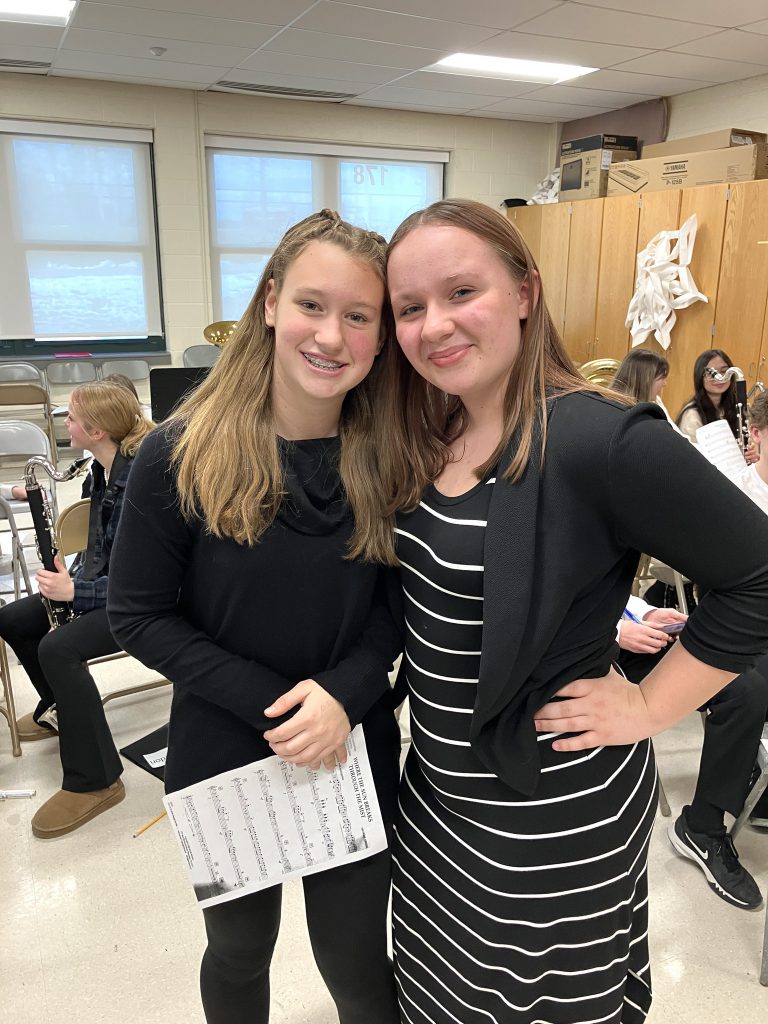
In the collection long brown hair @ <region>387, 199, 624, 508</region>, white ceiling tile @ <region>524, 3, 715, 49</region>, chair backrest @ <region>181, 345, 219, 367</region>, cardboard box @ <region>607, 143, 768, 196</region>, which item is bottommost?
chair backrest @ <region>181, 345, 219, 367</region>

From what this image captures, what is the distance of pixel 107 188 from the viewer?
6125 millimetres

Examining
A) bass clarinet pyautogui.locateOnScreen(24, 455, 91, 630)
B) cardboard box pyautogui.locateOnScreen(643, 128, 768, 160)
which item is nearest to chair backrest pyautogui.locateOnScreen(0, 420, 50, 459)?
bass clarinet pyautogui.locateOnScreen(24, 455, 91, 630)

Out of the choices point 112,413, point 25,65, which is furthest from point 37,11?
point 112,413

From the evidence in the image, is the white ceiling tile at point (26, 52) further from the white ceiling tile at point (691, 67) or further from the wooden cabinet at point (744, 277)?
the wooden cabinet at point (744, 277)

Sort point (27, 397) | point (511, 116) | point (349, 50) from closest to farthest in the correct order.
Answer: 1. point (349, 50)
2. point (27, 397)
3. point (511, 116)

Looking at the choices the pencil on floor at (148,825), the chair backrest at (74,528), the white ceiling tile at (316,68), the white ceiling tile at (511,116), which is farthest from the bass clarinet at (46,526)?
the white ceiling tile at (511,116)

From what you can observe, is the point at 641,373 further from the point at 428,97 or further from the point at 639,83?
the point at 428,97

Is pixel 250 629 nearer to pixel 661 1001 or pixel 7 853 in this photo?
pixel 661 1001

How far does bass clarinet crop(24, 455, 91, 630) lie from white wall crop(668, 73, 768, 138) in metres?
5.43

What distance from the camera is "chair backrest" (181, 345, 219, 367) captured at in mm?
6352

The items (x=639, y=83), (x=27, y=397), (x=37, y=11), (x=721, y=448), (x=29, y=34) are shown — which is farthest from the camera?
(x=639, y=83)

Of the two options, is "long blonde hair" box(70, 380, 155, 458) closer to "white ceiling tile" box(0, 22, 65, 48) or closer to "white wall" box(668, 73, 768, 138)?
"white ceiling tile" box(0, 22, 65, 48)

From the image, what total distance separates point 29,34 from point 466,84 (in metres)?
3.00

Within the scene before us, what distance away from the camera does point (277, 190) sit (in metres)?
6.72
